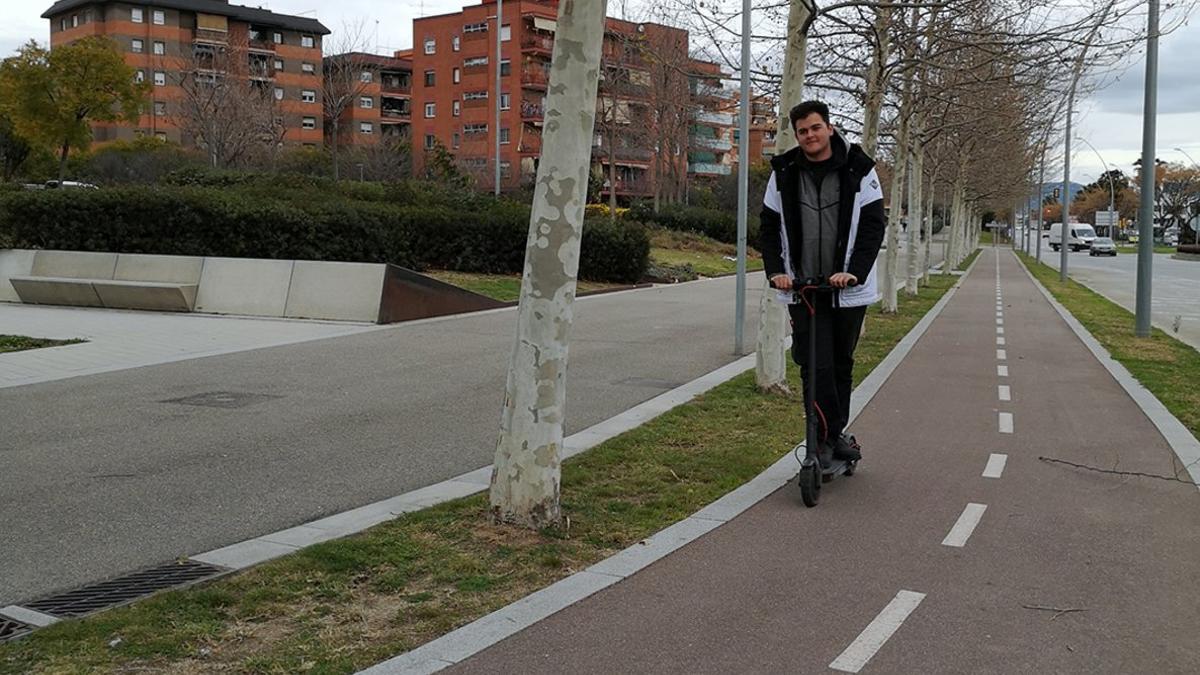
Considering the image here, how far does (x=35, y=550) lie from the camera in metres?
5.17

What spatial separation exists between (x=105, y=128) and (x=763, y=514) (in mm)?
75434

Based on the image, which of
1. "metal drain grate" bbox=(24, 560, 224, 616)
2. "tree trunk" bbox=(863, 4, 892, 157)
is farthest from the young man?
"tree trunk" bbox=(863, 4, 892, 157)

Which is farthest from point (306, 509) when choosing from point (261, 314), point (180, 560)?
point (261, 314)

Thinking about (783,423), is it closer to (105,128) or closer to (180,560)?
(180,560)

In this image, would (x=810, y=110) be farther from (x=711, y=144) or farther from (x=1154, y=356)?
(x=711, y=144)

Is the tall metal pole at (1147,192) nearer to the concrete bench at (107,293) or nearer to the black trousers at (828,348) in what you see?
the black trousers at (828,348)

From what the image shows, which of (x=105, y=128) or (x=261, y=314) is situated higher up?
(x=105, y=128)

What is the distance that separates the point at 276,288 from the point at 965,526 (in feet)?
42.9

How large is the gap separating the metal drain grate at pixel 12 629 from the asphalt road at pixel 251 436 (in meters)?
0.29

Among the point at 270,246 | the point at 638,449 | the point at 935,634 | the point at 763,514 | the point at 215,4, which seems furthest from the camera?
the point at 215,4

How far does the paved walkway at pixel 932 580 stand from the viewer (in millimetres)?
3906

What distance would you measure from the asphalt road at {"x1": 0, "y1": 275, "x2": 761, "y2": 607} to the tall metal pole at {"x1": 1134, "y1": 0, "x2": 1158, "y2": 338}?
672cm

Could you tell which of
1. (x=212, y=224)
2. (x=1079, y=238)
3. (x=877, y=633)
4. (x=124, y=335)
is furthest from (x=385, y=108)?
(x=877, y=633)

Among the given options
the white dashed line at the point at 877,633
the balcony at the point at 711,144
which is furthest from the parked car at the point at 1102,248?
the white dashed line at the point at 877,633
